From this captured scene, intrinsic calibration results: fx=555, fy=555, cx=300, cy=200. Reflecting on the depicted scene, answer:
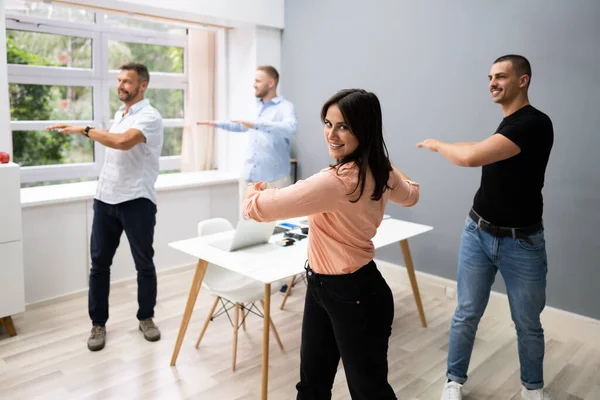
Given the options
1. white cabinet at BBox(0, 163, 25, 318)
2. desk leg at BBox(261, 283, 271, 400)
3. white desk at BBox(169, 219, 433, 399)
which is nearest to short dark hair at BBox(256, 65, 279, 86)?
white desk at BBox(169, 219, 433, 399)

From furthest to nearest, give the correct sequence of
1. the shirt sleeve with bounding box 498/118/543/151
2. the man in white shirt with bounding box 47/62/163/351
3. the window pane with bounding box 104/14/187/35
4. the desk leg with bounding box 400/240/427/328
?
the window pane with bounding box 104/14/187/35, the desk leg with bounding box 400/240/427/328, the man in white shirt with bounding box 47/62/163/351, the shirt sleeve with bounding box 498/118/543/151

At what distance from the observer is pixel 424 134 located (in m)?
4.50

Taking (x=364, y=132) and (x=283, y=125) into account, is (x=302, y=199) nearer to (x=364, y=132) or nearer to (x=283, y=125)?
(x=364, y=132)

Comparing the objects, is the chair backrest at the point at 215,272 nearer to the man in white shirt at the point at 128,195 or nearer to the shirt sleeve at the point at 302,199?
the man in white shirt at the point at 128,195

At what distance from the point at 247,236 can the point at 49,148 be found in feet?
8.27

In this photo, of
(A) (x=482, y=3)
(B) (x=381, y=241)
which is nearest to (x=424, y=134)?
(A) (x=482, y=3)

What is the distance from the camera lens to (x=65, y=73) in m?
4.64

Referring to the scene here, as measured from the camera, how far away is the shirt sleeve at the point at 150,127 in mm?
3387

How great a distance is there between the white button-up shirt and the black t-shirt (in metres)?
1.99

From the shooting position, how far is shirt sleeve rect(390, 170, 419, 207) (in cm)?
208

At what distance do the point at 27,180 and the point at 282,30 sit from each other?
107 inches

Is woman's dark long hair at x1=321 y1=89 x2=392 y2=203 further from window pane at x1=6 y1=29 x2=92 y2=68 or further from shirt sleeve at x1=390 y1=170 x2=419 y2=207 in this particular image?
window pane at x1=6 y1=29 x2=92 y2=68

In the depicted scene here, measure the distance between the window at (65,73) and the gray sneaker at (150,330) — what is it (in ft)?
5.83

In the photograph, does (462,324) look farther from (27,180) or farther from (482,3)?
(27,180)
